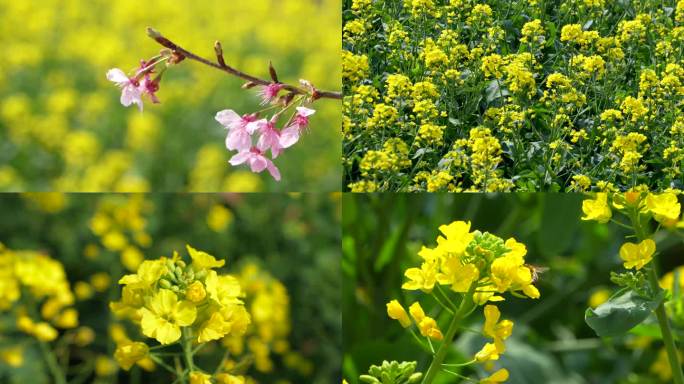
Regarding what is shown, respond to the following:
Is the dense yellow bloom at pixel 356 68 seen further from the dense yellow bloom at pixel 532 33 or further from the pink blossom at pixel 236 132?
the pink blossom at pixel 236 132

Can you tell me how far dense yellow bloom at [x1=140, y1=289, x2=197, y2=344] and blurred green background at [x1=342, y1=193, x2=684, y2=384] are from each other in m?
0.58

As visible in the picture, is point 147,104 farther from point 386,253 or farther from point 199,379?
point 199,379

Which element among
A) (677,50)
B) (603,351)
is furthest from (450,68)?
(603,351)

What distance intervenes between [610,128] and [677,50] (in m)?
0.20

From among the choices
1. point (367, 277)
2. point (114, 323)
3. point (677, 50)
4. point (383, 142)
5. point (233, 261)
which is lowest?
point (233, 261)

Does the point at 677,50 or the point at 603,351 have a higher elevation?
the point at 677,50

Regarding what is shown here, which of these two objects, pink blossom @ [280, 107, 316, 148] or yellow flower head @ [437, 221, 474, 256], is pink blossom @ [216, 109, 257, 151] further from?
yellow flower head @ [437, 221, 474, 256]

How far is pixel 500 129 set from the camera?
1.52 meters

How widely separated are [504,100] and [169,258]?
29.8 inches

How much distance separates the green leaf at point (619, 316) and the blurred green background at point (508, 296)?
61cm

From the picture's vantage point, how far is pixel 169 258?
75.3 inches

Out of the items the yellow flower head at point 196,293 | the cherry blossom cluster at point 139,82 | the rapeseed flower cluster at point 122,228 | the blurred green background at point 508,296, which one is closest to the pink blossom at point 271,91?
the cherry blossom cluster at point 139,82

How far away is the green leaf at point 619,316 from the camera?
0.82 m

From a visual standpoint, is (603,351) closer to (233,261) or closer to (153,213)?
(233,261)
